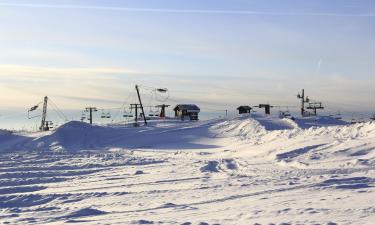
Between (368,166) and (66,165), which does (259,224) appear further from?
(66,165)

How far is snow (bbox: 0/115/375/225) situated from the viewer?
10547 millimetres

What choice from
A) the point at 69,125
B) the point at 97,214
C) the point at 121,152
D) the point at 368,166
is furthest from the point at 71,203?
the point at 69,125

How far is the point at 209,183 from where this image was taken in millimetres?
15031

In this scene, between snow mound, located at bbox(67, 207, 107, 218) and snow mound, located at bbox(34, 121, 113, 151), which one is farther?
snow mound, located at bbox(34, 121, 113, 151)

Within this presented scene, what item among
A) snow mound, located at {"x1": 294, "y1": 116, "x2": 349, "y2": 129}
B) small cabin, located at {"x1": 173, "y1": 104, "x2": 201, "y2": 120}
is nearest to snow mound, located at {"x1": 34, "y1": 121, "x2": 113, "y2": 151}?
snow mound, located at {"x1": 294, "y1": 116, "x2": 349, "y2": 129}

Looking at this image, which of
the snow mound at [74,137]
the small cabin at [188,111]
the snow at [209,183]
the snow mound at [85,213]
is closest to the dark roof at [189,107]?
the small cabin at [188,111]

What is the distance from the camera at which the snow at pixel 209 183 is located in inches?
415

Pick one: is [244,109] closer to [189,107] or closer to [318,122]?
[189,107]

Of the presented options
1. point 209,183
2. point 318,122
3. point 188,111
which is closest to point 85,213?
point 209,183

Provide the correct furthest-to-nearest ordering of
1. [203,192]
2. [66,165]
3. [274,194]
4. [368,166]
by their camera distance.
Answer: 1. [66,165]
2. [368,166]
3. [203,192]
4. [274,194]

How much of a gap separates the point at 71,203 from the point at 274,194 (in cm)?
486

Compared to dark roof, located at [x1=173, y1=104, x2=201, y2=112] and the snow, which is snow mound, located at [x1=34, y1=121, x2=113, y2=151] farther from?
dark roof, located at [x1=173, y1=104, x2=201, y2=112]

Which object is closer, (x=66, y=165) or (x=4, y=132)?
(x=66, y=165)

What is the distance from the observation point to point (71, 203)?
504 inches
